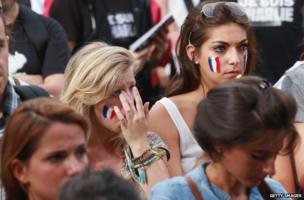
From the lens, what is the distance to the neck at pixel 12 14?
577 centimetres

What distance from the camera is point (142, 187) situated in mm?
4316

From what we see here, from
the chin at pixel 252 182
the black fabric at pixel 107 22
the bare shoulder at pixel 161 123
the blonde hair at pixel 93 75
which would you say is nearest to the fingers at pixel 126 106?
the blonde hair at pixel 93 75

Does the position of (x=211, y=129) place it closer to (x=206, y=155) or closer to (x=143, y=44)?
(x=206, y=155)

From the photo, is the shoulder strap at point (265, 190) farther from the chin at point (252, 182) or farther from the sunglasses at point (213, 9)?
the sunglasses at point (213, 9)

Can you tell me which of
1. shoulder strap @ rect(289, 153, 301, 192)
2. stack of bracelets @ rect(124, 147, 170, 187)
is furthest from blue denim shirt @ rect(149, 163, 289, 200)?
shoulder strap @ rect(289, 153, 301, 192)

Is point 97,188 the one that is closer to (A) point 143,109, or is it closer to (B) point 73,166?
(B) point 73,166

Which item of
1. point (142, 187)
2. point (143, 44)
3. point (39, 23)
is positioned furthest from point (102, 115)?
point (143, 44)

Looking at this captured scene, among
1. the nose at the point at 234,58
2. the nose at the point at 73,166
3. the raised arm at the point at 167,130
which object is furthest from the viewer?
the nose at the point at 234,58

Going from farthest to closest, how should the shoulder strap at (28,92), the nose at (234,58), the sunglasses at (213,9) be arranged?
1. the sunglasses at (213,9)
2. the nose at (234,58)
3. the shoulder strap at (28,92)

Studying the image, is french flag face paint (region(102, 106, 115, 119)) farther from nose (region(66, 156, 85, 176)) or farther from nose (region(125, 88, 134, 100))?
nose (region(66, 156, 85, 176))

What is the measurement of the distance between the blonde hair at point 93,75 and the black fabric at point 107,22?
202cm

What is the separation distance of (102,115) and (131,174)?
394mm

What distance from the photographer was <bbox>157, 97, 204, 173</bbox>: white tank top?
480 cm

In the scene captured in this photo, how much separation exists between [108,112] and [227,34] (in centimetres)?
90
